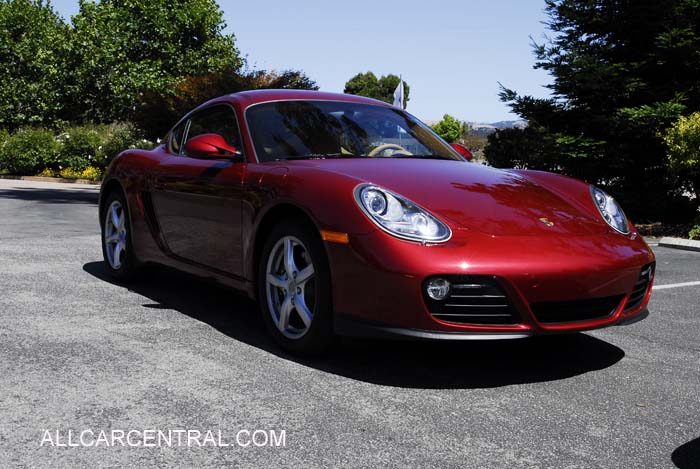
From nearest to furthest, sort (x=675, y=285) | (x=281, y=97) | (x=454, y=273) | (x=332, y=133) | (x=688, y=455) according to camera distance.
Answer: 1. (x=688, y=455)
2. (x=454, y=273)
3. (x=332, y=133)
4. (x=281, y=97)
5. (x=675, y=285)

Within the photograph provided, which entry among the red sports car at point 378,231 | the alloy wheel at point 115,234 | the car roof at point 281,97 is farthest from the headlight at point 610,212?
the alloy wheel at point 115,234

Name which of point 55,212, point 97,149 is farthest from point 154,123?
point 97,149

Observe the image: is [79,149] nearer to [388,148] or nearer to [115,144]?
[115,144]

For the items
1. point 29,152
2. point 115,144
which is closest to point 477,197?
point 115,144

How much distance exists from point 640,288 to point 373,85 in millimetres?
106867

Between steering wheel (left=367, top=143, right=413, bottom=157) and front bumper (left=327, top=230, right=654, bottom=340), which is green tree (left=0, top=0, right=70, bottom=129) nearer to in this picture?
steering wheel (left=367, top=143, right=413, bottom=157)

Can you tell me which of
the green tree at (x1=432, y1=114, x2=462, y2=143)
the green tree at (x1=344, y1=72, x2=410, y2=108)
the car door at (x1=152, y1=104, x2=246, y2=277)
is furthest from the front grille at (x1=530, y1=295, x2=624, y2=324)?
the green tree at (x1=344, y1=72, x2=410, y2=108)

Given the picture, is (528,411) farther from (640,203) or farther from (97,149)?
(97,149)

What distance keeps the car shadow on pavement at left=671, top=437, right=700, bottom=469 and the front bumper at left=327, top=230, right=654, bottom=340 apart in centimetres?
78

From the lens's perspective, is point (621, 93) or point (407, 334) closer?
point (407, 334)

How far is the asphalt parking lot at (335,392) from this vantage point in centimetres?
271

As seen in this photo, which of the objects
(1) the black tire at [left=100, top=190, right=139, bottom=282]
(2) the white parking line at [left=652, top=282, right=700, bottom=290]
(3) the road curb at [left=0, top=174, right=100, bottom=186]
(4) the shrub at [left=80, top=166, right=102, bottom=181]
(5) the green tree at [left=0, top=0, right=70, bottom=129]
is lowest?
(3) the road curb at [left=0, top=174, right=100, bottom=186]

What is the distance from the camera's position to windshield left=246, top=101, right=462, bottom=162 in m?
4.45

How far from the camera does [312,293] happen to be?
3824 millimetres
